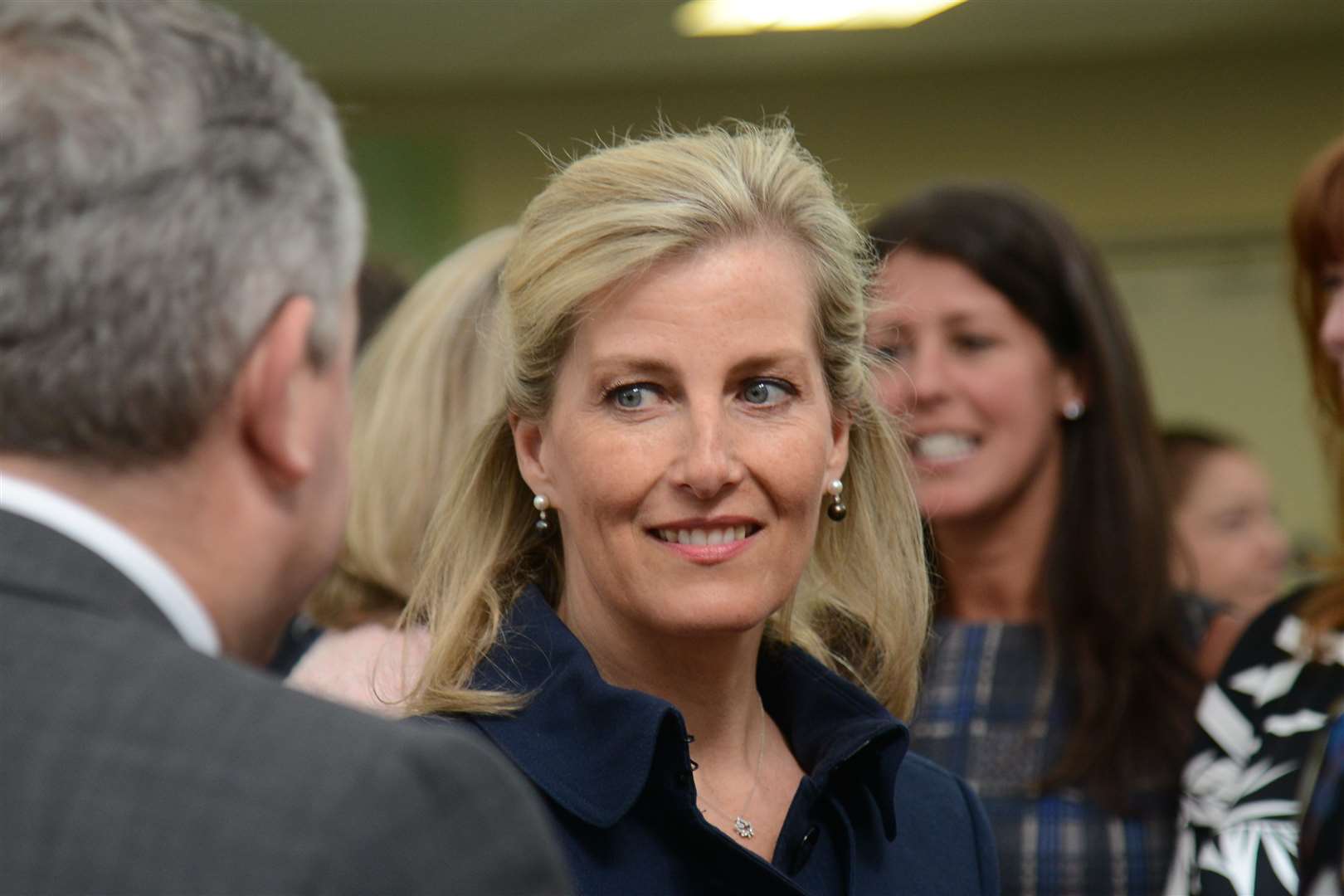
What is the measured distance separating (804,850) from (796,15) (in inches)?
174

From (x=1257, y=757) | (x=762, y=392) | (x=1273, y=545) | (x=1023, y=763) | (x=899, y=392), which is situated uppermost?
(x=762, y=392)

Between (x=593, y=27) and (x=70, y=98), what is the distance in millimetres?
5059

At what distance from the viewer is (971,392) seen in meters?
2.82

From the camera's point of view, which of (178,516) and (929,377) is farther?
(929,377)

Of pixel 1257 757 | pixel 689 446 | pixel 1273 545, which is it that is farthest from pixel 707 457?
pixel 1273 545

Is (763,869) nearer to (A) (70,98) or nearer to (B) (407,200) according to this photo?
(A) (70,98)

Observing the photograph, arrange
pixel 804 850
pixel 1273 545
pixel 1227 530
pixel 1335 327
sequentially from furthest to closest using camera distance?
pixel 1273 545, pixel 1227 530, pixel 1335 327, pixel 804 850

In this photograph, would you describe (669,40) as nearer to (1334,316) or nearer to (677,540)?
(1334,316)

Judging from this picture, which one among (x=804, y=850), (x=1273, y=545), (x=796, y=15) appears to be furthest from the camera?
(x=796, y=15)

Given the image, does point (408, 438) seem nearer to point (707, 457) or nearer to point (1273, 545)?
point (707, 457)

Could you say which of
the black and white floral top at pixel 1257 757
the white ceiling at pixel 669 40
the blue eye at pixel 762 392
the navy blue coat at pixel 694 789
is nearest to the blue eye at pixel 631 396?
the blue eye at pixel 762 392

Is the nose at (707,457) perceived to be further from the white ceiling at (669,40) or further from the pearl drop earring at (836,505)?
the white ceiling at (669,40)

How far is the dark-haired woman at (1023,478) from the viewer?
267cm

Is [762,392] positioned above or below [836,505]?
above
